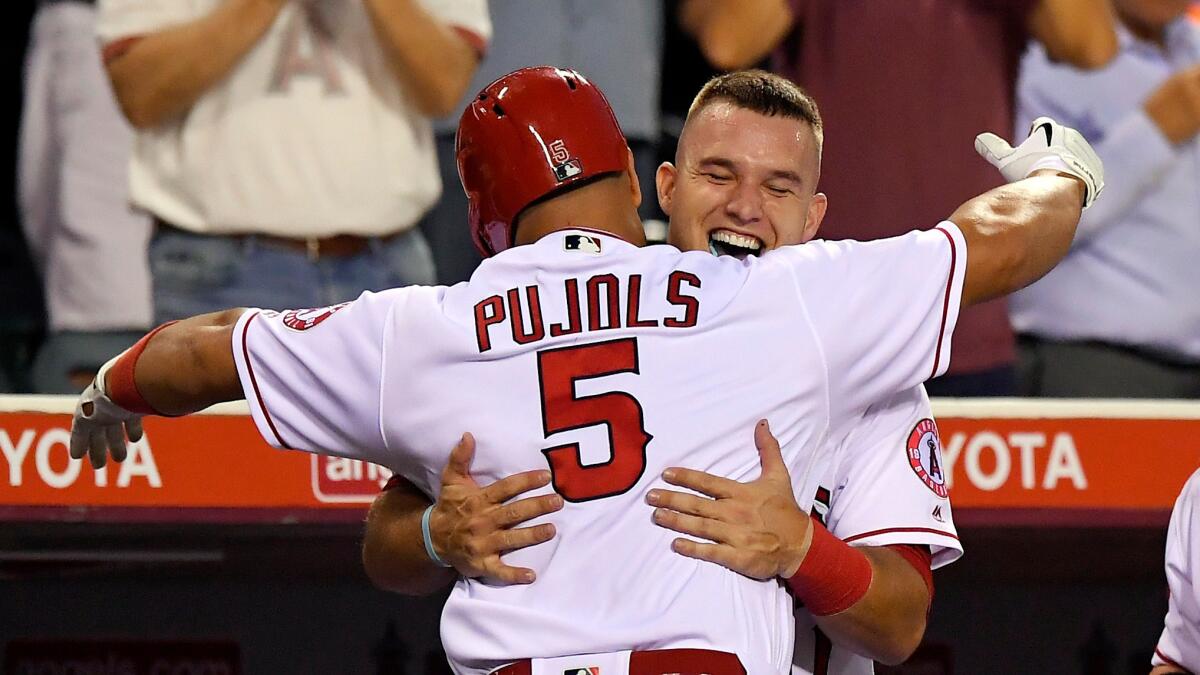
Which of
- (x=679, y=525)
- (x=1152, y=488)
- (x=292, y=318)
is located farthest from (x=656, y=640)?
(x=1152, y=488)

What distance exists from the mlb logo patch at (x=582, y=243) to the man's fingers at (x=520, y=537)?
310 millimetres

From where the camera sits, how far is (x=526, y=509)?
1.83 m

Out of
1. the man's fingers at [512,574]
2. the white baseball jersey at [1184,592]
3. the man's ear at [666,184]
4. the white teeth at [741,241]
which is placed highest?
the man's ear at [666,184]

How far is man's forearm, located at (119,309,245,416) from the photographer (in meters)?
2.01

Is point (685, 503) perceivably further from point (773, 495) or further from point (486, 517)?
point (486, 517)

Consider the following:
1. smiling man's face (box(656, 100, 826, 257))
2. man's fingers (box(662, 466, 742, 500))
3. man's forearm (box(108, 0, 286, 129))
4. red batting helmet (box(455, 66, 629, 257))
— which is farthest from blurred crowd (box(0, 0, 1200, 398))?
man's fingers (box(662, 466, 742, 500))

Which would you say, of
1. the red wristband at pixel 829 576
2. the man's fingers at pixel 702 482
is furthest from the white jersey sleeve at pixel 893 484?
the man's fingers at pixel 702 482

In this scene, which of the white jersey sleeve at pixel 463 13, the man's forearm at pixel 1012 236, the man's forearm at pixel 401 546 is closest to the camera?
the man's forearm at pixel 1012 236

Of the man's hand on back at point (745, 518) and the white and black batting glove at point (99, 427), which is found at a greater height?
the white and black batting glove at point (99, 427)

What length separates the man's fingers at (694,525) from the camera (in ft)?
5.92

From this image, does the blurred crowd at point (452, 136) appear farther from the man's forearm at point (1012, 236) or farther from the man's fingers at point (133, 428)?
the man's forearm at point (1012, 236)

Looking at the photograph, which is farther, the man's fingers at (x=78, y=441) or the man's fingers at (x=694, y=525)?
the man's fingers at (x=78, y=441)

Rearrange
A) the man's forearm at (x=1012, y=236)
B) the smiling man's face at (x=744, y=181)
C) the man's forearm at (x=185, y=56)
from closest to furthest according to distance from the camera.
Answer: the man's forearm at (x=1012, y=236)
the smiling man's face at (x=744, y=181)
the man's forearm at (x=185, y=56)

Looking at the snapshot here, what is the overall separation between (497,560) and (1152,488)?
55.5 inches
